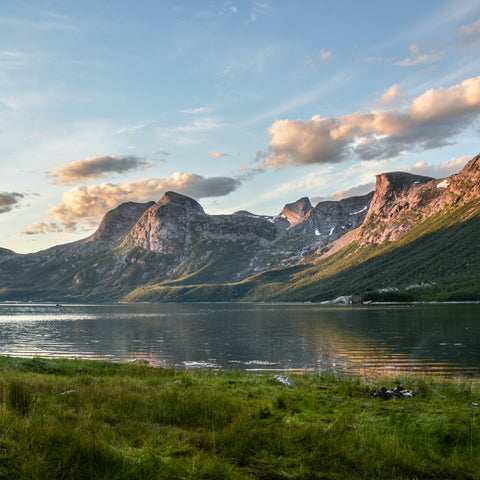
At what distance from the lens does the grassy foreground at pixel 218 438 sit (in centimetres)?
746

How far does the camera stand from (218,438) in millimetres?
9664

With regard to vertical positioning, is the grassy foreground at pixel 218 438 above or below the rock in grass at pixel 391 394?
above

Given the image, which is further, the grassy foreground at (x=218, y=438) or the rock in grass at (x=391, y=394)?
the rock in grass at (x=391, y=394)

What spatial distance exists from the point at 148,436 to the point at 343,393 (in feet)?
43.2

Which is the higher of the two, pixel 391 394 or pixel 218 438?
pixel 218 438

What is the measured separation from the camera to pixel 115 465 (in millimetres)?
7375

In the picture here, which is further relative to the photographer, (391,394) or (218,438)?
(391,394)

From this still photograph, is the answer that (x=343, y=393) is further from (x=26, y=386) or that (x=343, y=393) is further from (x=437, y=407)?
(x=26, y=386)

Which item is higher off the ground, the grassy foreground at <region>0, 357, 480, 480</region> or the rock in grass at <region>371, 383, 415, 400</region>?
the grassy foreground at <region>0, 357, 480, 480</region>

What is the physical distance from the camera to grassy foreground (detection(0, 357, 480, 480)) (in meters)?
7.46

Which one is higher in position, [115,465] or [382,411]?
[115,465]

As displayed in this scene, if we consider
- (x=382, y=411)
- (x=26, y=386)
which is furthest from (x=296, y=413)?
(x=26, y=386)

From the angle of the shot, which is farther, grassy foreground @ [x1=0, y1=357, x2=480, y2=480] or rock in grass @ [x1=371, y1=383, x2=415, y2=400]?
rock in grass @ [x1=371, y1=383, x2=415, y2=400]

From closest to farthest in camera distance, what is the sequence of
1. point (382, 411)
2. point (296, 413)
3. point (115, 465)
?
point (115, 465) → point (296, 413) → point (382, 411)
